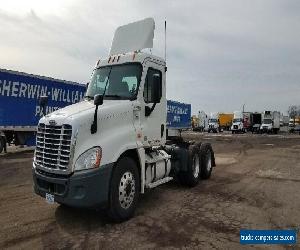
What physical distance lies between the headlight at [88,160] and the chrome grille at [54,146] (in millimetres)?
203

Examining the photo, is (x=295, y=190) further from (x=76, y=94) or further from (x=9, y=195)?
(x=76, y=94)

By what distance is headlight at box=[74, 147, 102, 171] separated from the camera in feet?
21.0

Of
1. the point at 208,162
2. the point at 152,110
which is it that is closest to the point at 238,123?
the point at 208,162

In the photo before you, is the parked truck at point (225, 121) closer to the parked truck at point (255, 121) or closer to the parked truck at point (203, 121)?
the parked truck at point (203, 121)

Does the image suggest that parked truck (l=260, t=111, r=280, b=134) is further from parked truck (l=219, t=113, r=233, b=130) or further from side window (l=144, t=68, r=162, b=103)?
side window (l=144, t=68, r=162, b=103)

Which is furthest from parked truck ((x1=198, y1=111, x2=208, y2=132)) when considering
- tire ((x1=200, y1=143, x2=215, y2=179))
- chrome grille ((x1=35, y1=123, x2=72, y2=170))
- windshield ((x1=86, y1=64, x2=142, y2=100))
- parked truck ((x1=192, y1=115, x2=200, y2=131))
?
chrome grille ((x1=35, y1=123, x2=72, y2=170))

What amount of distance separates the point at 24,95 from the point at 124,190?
44.7 feet

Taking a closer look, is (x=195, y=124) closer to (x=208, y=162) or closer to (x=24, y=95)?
(x=24, y=95)

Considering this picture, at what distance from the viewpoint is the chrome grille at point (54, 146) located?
6.44 meters

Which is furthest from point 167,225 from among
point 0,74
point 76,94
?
point 76,94

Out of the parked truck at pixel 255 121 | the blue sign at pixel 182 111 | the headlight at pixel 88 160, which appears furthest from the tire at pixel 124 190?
the parked truck at pixel 255 121

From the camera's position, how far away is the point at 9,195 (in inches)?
366

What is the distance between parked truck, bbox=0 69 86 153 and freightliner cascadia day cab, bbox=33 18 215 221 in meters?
10.4

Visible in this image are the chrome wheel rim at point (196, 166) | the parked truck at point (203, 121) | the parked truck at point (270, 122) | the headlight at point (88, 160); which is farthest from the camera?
the parked truck at point (203, 121)
